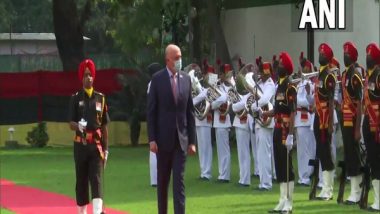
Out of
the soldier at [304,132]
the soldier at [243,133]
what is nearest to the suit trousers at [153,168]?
the soldier at [243,133]

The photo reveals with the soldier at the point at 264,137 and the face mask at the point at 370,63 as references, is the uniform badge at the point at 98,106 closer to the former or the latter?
the face mask at the point at 370,63

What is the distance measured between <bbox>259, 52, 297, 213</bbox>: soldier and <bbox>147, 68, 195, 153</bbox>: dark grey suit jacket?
2.41 metres

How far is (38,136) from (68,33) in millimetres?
5145

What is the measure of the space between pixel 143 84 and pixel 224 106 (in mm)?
13309

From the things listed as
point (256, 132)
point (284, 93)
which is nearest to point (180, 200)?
point (284, 93)

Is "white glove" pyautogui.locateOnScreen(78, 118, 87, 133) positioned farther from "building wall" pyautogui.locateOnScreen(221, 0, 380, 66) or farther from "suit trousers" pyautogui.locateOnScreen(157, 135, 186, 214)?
"building wall" pyautogui.locateOnScreen(221, 0, 380, 66)

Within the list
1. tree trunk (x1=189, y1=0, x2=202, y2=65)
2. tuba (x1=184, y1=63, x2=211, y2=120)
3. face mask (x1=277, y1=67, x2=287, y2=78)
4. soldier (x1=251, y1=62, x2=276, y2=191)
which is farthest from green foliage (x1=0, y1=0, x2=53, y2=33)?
face mask (x1=277, y1=67, x2=287, y2=78)

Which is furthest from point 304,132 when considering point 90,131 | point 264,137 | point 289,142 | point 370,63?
point 90,131

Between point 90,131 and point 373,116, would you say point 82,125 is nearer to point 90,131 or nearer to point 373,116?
point 90,131

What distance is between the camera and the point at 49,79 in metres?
35.4

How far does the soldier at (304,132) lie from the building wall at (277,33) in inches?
419

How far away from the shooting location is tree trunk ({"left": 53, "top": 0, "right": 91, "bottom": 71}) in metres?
37.5

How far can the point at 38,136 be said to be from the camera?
3422cm

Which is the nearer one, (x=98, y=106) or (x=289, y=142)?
(x=98, y=106)
